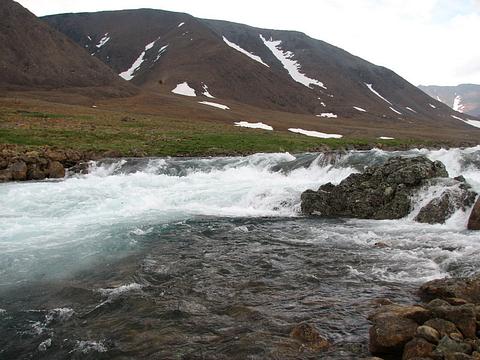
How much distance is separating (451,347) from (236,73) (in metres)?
146

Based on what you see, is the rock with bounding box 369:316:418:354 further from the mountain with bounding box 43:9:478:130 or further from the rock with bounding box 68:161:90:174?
the mountain with bounding box 43:9:478:130

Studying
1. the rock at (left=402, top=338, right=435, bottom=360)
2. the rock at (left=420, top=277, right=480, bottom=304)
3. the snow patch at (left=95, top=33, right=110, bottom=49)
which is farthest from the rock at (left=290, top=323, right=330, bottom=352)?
the snow patch at (left=95, top=33, right=110, bottom=49)

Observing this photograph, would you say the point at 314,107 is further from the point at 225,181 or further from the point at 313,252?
the point at 313,252

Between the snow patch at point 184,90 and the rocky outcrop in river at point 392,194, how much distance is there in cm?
11137

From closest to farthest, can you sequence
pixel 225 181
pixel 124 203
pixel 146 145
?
pixel 124 203
pixel 225 181
pixel 146 145

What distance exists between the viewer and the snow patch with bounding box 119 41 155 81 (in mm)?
154750

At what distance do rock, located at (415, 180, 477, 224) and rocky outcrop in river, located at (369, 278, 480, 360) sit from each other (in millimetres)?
8482

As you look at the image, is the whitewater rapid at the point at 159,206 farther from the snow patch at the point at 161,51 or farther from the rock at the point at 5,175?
the snow patch at the point at 161,51

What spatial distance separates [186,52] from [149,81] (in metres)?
23.8

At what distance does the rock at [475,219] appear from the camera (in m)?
14.7

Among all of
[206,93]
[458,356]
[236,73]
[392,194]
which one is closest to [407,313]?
[458,356]

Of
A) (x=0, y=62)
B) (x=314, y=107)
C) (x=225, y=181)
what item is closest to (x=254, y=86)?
(x=314, y=107)

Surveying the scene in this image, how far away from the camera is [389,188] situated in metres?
18.3

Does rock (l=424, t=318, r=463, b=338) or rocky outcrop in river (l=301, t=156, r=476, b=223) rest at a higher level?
rocky outcrop in river (l=301, t=156, r=476, b=223)
